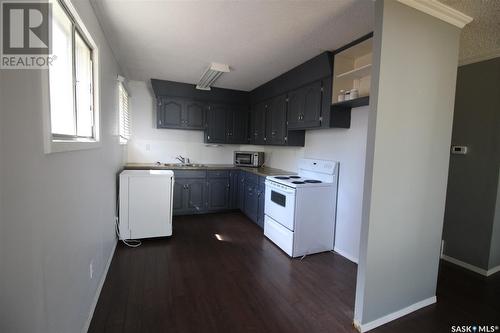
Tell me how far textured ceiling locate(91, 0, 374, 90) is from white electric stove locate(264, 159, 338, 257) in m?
1.50

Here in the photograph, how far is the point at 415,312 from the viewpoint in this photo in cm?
202

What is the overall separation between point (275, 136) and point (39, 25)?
127 inches

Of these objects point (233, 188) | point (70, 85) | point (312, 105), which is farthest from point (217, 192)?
point (70, 85)

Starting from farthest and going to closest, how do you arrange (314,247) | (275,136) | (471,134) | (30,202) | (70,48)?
(275,136) → (314,247) → (471,134) → (70,48) → (30,202)

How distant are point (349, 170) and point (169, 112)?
328 cm

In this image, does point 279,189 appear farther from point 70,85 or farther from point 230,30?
point 70,85

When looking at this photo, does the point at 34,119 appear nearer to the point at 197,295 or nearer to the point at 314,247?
the point at 197,295

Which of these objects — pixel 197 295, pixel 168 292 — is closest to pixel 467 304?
pixel 197 295

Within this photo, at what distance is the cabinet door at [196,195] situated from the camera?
173 inches

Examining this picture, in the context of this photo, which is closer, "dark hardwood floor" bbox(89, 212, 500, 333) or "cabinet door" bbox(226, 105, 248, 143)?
"dark hardwood floor" bbox(89, 212, 500, 333)

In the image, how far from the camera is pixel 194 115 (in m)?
4.62

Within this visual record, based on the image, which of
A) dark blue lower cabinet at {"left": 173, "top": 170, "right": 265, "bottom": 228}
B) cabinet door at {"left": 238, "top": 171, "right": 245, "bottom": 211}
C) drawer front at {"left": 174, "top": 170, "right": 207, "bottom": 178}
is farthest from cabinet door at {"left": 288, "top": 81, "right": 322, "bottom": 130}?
drawer front at {"left": 174, "top": 170, "right": 207, "bottom": 178}

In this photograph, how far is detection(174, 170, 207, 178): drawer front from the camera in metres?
4.27

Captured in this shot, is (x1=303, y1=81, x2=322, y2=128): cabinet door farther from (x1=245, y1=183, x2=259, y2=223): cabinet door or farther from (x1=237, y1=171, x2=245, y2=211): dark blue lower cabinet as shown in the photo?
(x1=237, y1=171, x2=245, y2=211): dark blue lower cabinet
